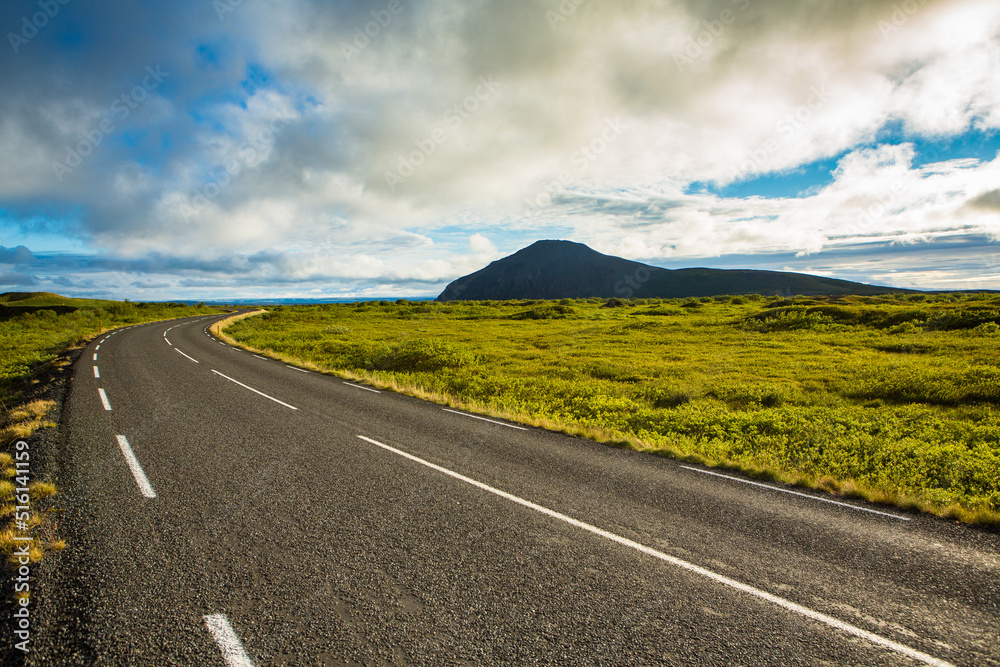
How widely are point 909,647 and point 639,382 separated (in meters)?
15.7

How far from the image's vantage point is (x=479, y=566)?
4.80 meters

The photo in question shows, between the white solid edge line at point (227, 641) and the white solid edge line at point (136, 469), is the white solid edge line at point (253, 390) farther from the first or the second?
the white solid edge line at point (227, 641)

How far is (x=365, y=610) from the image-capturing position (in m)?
4.06

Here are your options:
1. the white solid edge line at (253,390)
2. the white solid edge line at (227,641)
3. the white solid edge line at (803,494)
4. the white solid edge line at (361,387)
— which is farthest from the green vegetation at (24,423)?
the white solid edge line at (803,494)

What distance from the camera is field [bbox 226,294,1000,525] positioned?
8.52 m

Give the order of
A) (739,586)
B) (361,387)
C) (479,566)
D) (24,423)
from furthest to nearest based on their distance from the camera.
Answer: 1. (361,387)
2. (24,423)
3. (479,566)
4. (739,586)

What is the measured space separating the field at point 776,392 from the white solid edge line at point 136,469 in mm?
8109

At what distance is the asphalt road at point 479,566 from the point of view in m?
3.67

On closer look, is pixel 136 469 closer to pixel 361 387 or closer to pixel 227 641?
pixel 227 641

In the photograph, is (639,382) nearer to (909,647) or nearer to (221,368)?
(909,647)

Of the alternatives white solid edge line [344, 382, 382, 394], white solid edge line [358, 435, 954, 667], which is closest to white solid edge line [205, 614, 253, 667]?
white solid edge line [358, 435, 954, 667]

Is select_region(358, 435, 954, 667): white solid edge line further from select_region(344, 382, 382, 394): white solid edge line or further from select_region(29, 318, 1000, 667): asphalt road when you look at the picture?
select_region(344, 382, 382, 394): white solid edge line

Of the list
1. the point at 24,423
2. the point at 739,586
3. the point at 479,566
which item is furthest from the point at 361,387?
the point at 739,586

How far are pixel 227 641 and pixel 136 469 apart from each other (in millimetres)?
5274
